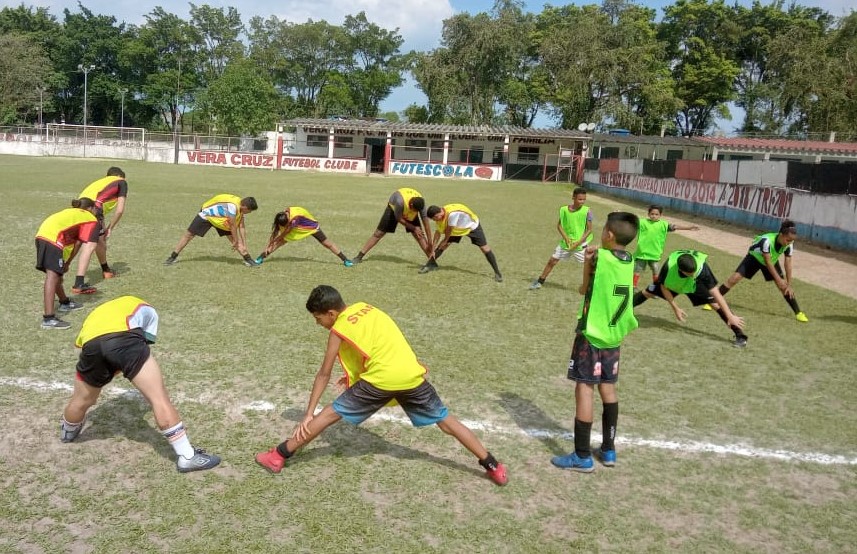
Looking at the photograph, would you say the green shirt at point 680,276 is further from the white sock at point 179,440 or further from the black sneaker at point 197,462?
the white sock at point 179,440

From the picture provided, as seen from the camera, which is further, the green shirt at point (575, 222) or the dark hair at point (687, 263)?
the green shirt at point (575, 222)

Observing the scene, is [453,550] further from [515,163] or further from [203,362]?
[515,163]

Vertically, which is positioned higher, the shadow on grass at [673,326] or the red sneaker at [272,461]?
the shadow on grass at [673,326]

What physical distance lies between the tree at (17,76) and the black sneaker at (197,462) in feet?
219

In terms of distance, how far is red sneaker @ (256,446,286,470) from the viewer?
13.4 feet

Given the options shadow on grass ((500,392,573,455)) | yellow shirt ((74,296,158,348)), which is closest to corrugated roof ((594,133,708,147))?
→ shadow on grass ((500,392,573,455))

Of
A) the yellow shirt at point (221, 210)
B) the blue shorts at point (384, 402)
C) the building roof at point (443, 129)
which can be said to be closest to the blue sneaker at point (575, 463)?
the blue shorts at point (384, 402)

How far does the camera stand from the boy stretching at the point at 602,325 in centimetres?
429

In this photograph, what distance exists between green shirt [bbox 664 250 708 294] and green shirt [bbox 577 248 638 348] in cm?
323

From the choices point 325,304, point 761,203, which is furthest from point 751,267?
point 761,203

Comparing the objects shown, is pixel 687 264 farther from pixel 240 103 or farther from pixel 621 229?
pixel 240 103

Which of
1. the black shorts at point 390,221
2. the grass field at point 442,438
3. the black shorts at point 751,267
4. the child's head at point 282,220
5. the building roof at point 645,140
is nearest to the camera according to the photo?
the grass field at point 442,438

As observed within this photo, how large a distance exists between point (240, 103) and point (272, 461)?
186 ft

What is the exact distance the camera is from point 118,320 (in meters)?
3.97
